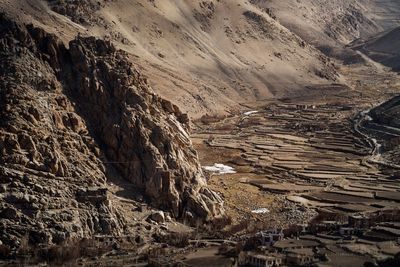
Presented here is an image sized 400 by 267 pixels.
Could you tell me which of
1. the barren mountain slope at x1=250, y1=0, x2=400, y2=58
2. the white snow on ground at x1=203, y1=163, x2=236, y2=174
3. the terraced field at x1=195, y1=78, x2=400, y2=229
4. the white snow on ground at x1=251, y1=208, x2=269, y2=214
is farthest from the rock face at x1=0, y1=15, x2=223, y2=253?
the barren mountain slope at x1=250, y1=0, x2=400, y2=58

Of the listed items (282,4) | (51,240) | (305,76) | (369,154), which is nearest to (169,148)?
(51,240)

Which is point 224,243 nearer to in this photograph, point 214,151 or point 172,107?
point 172,107

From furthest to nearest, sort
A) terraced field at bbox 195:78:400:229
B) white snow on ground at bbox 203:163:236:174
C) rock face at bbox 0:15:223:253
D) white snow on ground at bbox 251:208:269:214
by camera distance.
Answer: white snow on ground at bbox 203:163:236:174 → terraced field at bbox 195:78:400:229 → white snow on ground at bbox 251:208:269:214 → rock face at bbox 0:15:223:253

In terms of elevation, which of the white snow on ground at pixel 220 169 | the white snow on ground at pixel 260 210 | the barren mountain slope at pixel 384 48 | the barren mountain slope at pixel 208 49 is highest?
the barren mountain slope at pixel 384 48

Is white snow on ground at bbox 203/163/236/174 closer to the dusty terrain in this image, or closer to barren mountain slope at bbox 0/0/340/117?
the dusty terrain

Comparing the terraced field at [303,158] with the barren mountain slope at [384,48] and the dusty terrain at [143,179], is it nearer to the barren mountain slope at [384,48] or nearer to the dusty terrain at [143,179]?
the dusty terrain at [143,179]

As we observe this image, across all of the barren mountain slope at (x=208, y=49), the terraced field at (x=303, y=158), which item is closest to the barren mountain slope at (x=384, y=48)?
the barren mountain slope at (x=208, y=49)
